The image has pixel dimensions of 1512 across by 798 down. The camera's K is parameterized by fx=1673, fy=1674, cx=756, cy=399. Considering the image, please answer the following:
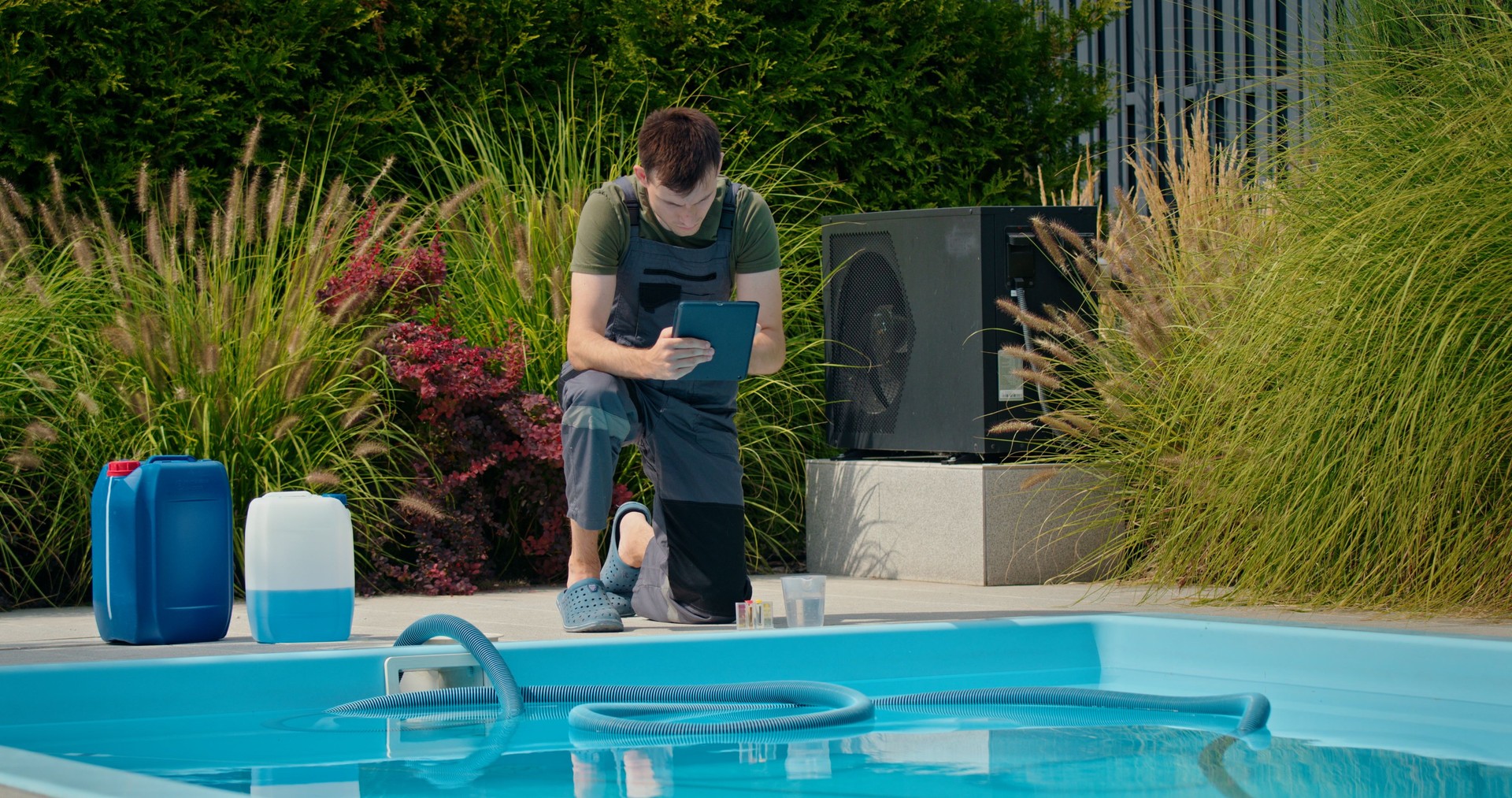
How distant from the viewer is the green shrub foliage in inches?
197

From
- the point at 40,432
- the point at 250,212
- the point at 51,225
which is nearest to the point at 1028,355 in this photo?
the point at 250,212

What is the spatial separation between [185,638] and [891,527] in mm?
2283

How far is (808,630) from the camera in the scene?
3090mm

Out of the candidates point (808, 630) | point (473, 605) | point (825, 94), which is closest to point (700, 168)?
point (808, 630)

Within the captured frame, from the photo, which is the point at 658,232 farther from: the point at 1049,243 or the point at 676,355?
the point at 1049,243

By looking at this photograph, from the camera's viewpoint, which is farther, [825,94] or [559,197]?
[825,94]

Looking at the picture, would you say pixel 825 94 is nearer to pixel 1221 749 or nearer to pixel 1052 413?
pixel 1052 413

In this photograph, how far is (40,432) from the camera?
13.4ft

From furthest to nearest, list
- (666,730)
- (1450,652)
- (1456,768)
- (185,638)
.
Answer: (185,638), (1450,652), (666,730), (1456,768)

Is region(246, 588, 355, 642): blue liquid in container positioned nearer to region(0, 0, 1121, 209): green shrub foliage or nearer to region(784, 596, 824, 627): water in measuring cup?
region(784, 596, 824, 627): water in measuring cup

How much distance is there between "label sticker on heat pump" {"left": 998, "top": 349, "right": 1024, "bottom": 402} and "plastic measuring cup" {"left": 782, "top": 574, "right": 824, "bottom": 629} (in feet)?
5.58

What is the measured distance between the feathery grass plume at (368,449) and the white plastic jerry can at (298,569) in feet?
3.08

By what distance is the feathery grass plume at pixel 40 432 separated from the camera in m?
4.07

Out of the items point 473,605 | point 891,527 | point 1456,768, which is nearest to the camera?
point 1456,768
